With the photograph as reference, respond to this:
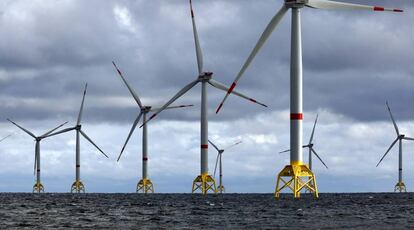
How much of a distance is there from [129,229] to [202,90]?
107 metres

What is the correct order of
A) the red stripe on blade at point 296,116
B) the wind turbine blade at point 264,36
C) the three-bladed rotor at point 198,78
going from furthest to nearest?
the three-bladed rotor at point 198,78 < the wind turbine blade at point 264,36 < the red stripe on blade at point 296,116

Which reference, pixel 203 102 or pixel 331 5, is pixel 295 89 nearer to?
pixel 331 5

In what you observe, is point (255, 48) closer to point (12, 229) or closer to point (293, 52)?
point (293, 52)

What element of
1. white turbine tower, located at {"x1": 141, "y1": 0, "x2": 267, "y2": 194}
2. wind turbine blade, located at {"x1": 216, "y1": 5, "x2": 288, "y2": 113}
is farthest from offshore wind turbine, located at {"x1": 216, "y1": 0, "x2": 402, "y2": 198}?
white turbine tower, located at {"x1": 141, "y1": 0, "x2": 267, "y2": 194}

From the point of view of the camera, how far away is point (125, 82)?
608 ft

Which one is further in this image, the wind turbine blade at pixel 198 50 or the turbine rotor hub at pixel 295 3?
the wind turbine blade at pixel 198 50

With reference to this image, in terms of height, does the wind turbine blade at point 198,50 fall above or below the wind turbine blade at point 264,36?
above

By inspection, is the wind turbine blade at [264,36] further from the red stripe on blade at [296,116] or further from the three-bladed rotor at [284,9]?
the red stripe on blade at [296,116]

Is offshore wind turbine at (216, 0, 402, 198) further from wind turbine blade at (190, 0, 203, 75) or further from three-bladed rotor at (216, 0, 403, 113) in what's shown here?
wind turbine blade at (190, 0, 203, 75)

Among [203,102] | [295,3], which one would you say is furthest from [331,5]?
[203,102]

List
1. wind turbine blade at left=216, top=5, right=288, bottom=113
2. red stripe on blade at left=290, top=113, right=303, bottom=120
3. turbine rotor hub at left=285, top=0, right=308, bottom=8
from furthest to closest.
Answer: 1. turbine rotor hub at left=285, top=0, right=308, bottom=8
2. wind turbine blade at left=216, top=5, right=288, bottom=113
3. red stripe on blade at left=290, top=113, right=303, bottom=120

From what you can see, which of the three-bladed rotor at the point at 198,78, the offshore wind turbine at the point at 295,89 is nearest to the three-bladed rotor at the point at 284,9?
the offshore wind turbine at the point at 295,89

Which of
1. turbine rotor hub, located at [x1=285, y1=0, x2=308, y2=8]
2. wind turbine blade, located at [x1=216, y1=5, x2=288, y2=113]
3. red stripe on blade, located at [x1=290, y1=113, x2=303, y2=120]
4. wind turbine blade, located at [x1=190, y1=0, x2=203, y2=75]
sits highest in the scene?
wind turbine blade, located at [x1=190, y1=0, x2=203, y2=75]

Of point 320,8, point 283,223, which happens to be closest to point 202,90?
point 320,8
